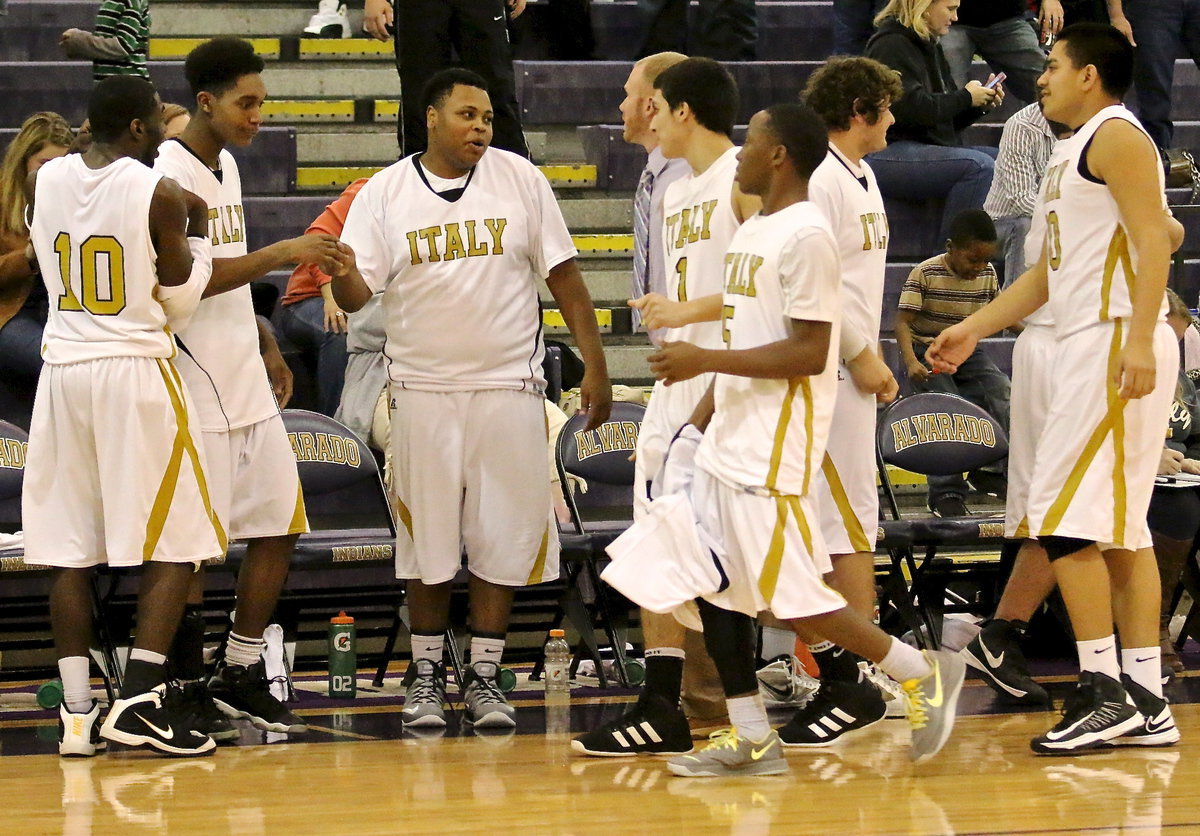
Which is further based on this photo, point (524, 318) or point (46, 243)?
point (524, 318)

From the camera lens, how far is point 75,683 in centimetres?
503

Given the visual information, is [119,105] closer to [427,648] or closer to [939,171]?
[427,648]

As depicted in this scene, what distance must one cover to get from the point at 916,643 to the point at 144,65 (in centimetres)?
475

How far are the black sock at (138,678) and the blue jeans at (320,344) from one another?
2.53 m

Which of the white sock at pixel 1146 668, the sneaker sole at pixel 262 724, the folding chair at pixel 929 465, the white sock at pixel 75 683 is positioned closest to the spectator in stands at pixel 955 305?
the folding chair at pixel 929 465

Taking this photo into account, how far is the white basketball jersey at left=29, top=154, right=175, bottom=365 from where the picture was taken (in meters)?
4.98

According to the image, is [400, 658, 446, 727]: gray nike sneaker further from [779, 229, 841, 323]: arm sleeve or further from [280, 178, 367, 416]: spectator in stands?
[280, 178, 367, 416]: spectator in stands

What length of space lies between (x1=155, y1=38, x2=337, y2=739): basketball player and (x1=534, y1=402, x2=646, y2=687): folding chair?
113cm

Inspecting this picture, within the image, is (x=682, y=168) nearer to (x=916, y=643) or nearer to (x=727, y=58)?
(x=916, y=643)

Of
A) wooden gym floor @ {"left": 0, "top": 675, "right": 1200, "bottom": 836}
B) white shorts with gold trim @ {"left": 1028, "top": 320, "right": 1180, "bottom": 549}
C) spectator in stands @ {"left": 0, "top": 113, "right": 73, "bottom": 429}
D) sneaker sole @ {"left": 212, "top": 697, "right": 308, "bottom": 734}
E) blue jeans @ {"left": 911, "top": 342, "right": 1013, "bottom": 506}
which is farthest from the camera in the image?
blue jeans @ {"left": 911, "top": 342, "right": 1013, "bottom": 506}

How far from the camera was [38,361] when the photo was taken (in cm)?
693

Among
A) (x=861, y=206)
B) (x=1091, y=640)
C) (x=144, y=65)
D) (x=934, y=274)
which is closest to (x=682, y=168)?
(x=861, y=206)

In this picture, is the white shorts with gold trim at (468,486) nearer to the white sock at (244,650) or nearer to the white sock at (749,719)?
the white sock at (244,650)

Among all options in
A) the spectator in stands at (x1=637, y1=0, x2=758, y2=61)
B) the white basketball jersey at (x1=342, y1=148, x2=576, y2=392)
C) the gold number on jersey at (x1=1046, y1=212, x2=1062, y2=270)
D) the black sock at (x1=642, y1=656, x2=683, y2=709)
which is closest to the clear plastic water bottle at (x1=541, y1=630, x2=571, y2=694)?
the white basketball jersey at (x1=342, y1=148, x2=576, y2=392)
